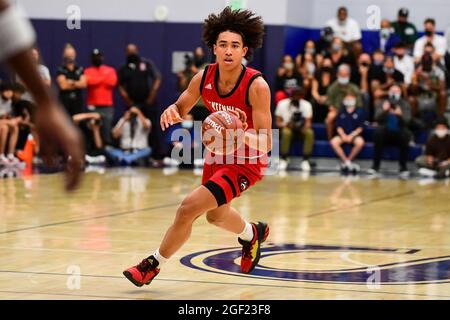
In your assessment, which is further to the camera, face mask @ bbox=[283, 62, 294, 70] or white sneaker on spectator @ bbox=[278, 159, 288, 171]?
face mask @ bbox=[283, 62, 294, 70]

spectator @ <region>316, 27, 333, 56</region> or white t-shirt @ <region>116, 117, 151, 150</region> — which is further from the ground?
spectator @ <region>316, 27, 333, 56</region>

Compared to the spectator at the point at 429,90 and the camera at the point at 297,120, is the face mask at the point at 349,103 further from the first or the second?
the spectator at the point at 429,90

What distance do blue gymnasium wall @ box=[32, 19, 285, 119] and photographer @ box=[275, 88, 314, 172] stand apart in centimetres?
243

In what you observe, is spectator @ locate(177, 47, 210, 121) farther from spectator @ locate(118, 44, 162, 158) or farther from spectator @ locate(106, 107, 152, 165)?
spectator @ locate(106, 107, 152, 165)

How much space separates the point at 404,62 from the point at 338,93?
5.39 ft

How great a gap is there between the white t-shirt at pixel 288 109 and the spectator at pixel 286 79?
0.36 meters

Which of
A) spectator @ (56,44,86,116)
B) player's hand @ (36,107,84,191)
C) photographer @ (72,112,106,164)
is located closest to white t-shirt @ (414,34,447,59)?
photographer @ (72,112,106,164)

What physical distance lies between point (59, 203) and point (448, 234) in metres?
4.92

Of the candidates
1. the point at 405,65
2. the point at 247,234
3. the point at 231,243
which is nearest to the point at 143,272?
the point at 247,234

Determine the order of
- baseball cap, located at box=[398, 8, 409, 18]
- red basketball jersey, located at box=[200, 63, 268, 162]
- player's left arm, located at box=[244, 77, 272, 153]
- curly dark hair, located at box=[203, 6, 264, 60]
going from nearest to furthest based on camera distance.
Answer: player's left arm, located at box=[244, 77, 272, 153] < red basketball jersey, located at box=[200, 63, 268, 162] < curly dark hair, located at box=[203, 6, 264, 60] < baseball cap, located at box=[398, 8, 409, 18]

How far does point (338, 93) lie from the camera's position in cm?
1898

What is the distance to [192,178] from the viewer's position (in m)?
16.6

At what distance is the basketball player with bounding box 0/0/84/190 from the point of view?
2695 millimetres
